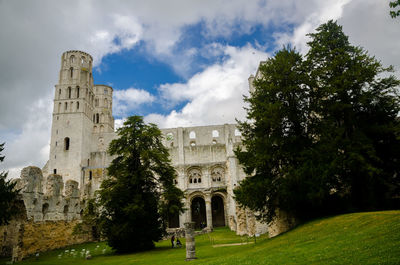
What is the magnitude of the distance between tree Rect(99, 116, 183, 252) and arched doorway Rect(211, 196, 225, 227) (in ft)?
82.0

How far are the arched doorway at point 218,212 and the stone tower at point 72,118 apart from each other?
68.8 feet

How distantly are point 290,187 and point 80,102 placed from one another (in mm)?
43121

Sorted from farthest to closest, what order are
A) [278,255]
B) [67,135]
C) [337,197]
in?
[67,135] < [337,197] < [278,255]

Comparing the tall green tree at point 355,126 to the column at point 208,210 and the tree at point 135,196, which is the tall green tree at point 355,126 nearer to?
the tree at point 135,196

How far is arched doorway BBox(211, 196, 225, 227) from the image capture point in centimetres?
4294

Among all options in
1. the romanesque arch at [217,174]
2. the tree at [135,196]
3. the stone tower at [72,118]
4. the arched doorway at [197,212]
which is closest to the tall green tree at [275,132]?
the tree at [135,196]

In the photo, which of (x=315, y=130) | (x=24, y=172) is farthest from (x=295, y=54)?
(x=24, y=172)

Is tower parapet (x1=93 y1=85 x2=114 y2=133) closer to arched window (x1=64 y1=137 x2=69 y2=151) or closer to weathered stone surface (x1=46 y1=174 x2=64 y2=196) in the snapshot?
arched window (x1=64 y1=137 x2=69 y2=151)

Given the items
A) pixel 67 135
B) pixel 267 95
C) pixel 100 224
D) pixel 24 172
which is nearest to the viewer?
pixel 267 95

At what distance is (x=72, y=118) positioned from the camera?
48.2 metres

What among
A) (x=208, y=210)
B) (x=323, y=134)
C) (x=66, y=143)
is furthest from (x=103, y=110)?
(x=323, y=134)

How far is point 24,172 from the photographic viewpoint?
65.8 feet

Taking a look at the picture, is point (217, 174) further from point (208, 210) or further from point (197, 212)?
point (208, 210)

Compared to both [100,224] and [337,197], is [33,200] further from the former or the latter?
[337,197]
